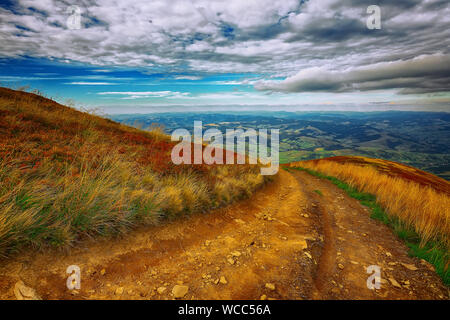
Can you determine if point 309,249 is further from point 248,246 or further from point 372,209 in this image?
point 372,209

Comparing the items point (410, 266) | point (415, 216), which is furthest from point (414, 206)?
point (410, 266)

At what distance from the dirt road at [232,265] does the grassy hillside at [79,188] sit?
0.33 meters

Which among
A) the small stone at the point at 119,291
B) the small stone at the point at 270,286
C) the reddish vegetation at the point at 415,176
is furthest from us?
the reddish vegetation at the point at 415,176

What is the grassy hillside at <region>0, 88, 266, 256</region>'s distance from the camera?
3439mm

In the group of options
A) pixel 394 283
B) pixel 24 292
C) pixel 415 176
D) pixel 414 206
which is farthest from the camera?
pixel 415 176

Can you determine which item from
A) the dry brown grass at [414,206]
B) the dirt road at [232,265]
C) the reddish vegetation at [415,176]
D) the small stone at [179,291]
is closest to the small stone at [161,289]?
the dirt road at [232,265]

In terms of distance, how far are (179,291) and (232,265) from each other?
44.2 inches

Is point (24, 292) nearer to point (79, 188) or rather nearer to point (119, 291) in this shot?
point (119, 291)

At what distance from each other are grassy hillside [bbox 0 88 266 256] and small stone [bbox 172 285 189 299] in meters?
1.81

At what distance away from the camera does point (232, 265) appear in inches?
150

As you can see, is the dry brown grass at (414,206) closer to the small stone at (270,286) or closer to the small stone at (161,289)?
the small stone at (270,286)

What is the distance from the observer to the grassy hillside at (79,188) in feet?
11.3

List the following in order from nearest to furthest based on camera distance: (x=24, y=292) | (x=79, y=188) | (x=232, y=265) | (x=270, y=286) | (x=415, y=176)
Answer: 1. (x=24, y=292)
2. (x=270, y=286)
3. (x=232, y=265)
4. (x=79, y=188)
5. (x=415, y=176)
